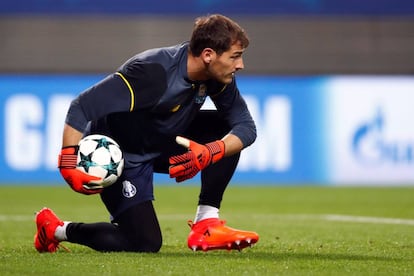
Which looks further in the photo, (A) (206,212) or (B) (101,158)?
→ (A) (206,212)

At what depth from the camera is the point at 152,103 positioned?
593 centimetres

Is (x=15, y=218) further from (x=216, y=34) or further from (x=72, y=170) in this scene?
(x=216, y=34)

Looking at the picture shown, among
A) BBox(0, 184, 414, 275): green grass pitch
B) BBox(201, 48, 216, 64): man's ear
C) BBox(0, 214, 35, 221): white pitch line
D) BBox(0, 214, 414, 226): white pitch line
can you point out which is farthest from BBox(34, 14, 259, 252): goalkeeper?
BBox(0, 214, 35, 221): white pitch line

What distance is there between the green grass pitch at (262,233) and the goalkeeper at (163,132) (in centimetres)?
14

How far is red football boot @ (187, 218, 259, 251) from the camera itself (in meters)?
6.06

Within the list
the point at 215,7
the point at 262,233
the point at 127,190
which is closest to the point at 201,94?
the point at 127,190

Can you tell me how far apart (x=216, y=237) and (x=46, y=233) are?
3.20 feet

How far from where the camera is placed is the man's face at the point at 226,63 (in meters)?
5.92

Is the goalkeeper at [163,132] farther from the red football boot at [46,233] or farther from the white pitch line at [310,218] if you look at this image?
the white pitch line at [310,218]

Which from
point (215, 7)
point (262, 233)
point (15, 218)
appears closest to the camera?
point (262, 233)

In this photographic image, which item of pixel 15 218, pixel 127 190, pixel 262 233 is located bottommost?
pixel 15 218

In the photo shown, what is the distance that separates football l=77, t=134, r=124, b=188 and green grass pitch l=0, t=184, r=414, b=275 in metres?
0.44

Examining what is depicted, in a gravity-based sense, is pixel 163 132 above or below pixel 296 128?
above

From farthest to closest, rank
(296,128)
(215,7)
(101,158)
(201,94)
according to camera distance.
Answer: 1. (296,128)
2. (215,7)
3. (201,94)
4. (101,158)
